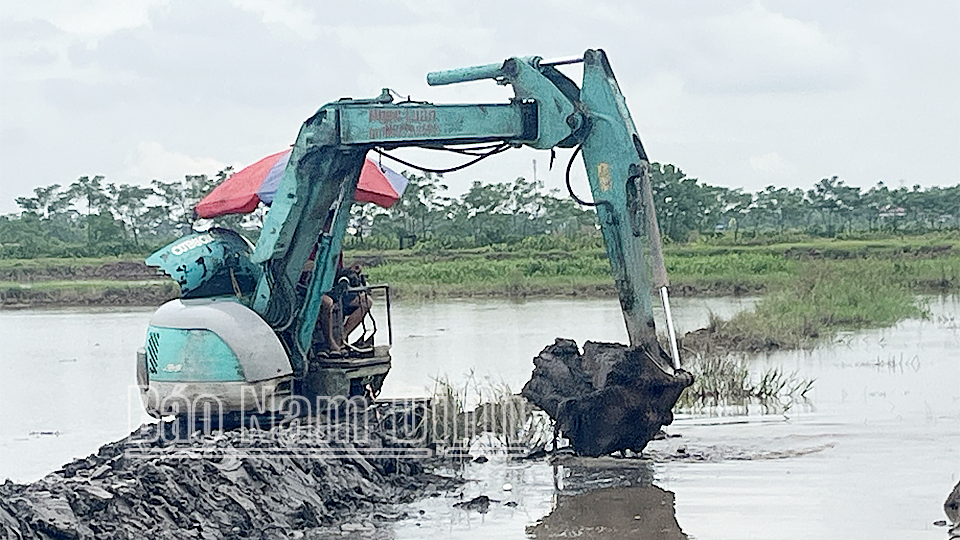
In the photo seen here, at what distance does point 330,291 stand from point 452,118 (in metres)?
1.91

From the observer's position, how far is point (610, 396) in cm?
1077

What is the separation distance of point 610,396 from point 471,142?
2.19m

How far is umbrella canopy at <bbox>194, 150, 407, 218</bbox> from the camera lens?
A: 12.0 m

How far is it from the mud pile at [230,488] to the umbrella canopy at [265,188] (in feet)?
6.17

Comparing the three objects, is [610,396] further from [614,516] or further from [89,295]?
[89,295]

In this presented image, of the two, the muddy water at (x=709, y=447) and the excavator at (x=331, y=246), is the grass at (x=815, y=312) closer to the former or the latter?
the muddy water at (x=709, y=447)

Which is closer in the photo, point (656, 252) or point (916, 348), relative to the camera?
point (656, 252)

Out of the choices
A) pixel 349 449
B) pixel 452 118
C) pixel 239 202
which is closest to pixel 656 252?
pixel 452 118

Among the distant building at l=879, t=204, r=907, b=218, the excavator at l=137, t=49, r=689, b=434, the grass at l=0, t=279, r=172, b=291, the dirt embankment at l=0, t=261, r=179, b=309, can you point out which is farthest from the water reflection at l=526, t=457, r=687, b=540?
the distant building at l=879, t=204, r=907, b=218

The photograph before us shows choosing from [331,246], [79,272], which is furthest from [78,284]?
[331,246]

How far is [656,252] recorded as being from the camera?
10680mm

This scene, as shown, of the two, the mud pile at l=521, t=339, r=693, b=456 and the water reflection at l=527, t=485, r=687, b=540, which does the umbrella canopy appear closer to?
the mud pile at l=521, t=339, r=693, b=456

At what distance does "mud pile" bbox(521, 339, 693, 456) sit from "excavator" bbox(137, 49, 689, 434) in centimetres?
13

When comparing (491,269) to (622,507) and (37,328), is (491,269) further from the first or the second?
(622,507)
